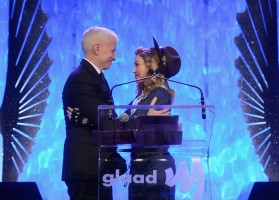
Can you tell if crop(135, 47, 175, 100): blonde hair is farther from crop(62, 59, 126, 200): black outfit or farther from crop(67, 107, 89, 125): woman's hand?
crop(67, 107, 89, 125): woman's hand

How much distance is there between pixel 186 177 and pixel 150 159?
15cm

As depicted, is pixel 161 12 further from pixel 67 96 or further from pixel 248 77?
pixel 67 96

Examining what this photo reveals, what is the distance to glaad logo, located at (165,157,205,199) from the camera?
2.10 metres

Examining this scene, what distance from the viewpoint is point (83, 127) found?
2.84m

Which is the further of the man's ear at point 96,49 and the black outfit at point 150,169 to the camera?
the man's ear at point 96,49

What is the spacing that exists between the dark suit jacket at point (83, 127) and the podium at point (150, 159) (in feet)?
2.01

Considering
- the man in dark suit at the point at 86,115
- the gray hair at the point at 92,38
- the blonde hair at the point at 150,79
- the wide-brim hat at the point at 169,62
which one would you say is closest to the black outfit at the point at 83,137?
the man in dark suit at the point at 86,115

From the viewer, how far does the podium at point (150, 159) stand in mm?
2107

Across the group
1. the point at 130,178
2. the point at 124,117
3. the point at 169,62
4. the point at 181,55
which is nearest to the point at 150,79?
the point at 169,62

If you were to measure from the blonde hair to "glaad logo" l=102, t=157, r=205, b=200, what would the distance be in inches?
29.9

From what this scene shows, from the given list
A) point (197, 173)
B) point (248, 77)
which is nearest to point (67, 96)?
point (197, 173)

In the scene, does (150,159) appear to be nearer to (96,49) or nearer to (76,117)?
(76,117)

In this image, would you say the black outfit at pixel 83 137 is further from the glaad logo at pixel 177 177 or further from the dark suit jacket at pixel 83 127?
the glaad logo at pixel 177 177

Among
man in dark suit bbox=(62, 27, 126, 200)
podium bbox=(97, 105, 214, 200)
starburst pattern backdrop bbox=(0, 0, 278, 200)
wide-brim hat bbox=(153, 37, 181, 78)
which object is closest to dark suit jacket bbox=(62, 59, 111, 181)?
man in dark suit bbox=(62, 27, 126, 200)
